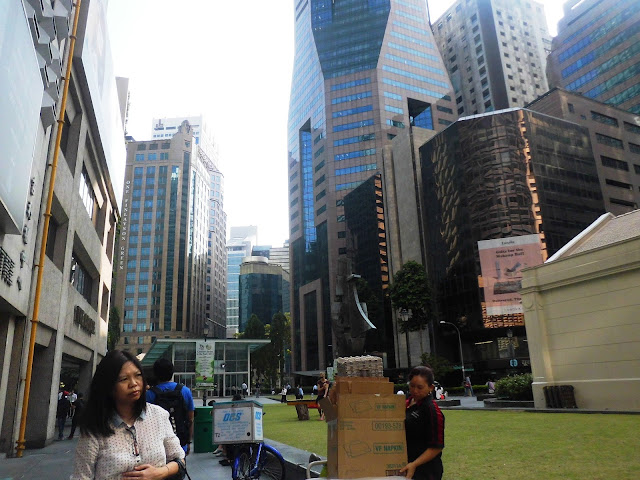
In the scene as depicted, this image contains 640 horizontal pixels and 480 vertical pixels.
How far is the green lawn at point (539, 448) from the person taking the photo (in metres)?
Answer: 7.77

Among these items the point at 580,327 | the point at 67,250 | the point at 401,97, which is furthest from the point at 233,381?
the point at 401,97

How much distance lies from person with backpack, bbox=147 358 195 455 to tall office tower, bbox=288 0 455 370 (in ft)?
261

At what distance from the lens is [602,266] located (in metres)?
19.5

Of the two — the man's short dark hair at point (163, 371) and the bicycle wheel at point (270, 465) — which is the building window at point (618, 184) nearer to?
the bicycle wheel at point (270, 465)

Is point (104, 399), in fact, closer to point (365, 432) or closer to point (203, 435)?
point (365, 432)

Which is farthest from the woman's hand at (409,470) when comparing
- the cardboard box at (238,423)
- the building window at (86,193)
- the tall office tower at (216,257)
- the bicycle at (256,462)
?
the tall office tower at (216,257)

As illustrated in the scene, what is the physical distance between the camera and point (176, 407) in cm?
639

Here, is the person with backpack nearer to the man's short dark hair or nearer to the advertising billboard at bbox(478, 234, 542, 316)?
the man's short dark hair

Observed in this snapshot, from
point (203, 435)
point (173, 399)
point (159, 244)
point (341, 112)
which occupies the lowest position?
point (203, 435)

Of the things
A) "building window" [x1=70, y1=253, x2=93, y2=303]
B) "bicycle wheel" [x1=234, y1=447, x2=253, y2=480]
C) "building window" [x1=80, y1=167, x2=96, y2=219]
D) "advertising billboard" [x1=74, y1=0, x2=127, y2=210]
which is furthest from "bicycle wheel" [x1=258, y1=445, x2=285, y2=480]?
"building window" [x1=80, y1=167, x2=96, y2=219]

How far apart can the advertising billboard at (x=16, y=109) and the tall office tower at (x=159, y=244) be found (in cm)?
10362

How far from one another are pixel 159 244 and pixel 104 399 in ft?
392

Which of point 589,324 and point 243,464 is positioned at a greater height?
point 589,324

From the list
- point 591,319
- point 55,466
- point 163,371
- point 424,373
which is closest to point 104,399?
point 424,373
